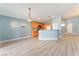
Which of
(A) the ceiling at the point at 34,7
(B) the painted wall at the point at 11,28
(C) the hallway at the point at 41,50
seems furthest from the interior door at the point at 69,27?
(C) the hallway at the point at 41,50

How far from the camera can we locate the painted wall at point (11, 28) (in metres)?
10.2

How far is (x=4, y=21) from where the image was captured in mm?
10352

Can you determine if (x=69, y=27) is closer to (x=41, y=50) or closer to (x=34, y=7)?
(x=34, y=7)

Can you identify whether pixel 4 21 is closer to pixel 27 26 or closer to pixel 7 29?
pixel 7 29

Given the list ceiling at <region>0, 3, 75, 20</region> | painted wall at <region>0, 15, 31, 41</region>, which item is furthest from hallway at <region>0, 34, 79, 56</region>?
painted wall at <region>0, 15, 31, 41</region>

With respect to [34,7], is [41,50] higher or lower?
lower

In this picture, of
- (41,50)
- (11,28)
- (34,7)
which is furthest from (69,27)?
(41,50)

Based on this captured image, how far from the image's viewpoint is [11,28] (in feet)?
37.3

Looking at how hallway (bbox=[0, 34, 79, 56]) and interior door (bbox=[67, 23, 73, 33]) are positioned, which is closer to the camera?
hallway (bbox=[0, 34, 79, 56])

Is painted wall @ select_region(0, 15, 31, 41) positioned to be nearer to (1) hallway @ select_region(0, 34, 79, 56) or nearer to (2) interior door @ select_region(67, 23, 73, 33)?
(1) hallway @ select_region(0, 34, 79, 56)

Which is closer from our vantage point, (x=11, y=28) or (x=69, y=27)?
(x=11, y=28)

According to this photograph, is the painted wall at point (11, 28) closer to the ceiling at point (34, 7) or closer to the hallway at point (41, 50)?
the ceiling at point (34, 7)

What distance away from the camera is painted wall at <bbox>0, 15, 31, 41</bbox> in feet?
33.3

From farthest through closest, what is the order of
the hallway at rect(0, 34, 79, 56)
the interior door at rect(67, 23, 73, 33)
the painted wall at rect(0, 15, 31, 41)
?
the interior door at rect(67, 23, 73, 33), the painted wall at rect(0, 15, 31, 41), the hallway at rect(0, 34, 79, 56)
